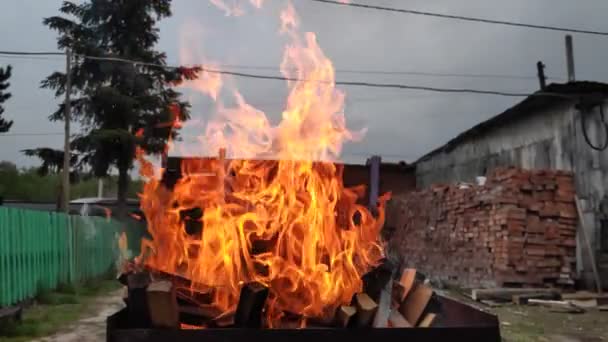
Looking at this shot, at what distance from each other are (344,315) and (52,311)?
7.91m

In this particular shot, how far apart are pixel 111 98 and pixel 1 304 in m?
16.3

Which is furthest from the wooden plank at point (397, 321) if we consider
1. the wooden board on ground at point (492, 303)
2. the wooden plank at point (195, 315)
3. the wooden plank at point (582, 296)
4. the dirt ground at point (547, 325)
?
the wooden plank at point (582, 296)

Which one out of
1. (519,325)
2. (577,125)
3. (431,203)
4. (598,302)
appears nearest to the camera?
(519,325)

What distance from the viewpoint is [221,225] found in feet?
14.7

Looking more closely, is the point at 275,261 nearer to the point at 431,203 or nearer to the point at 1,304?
the point at 1,304

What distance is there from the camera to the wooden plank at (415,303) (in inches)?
176

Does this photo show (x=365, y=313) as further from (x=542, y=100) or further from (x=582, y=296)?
(x=542, y=100)

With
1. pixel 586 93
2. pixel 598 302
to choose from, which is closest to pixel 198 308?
pixel 598 302

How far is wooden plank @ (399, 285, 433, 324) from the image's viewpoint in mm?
4473

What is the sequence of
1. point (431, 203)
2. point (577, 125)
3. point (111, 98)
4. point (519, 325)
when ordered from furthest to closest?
point (111, 98)
point (431, 203)
point (577, 125)
point (519, 325)

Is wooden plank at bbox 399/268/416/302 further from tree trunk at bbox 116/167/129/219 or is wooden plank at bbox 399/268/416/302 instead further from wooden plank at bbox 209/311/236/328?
tree trunk at bbox 116/167/129/219

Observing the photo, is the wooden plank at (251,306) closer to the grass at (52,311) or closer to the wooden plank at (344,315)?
the wooden plank at (344,315)

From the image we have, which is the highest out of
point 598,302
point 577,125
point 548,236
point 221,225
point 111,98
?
point 111,98

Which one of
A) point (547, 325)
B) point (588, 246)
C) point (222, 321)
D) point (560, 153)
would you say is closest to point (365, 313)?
point (222, 321)
